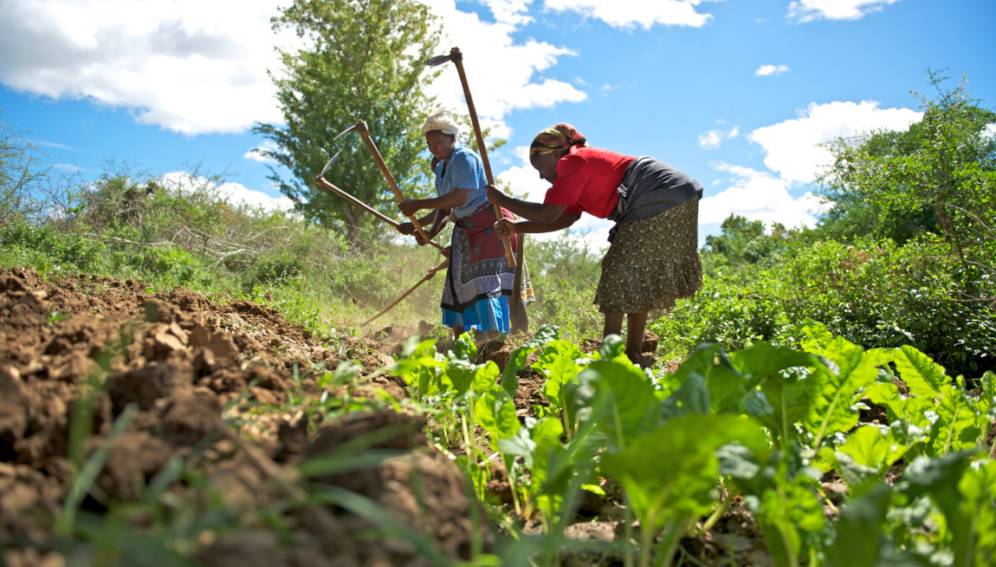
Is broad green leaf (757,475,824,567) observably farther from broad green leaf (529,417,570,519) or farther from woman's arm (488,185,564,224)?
woman's arm (488,185,564,224)

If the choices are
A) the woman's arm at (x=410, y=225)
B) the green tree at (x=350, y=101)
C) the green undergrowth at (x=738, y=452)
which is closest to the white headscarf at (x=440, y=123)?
the woman's arm at (x=410, y=225)

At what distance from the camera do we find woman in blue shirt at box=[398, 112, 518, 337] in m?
4.75

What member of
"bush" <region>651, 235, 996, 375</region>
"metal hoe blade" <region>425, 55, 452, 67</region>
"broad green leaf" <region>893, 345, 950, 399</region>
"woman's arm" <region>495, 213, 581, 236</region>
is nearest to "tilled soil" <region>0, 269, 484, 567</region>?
"broad green leaf" <region>893, 345, 950, 399</region>

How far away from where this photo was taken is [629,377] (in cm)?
155

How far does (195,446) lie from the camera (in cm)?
121

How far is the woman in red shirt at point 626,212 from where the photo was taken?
4.25m

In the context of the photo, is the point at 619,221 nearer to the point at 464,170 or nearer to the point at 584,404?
the point at 464,170

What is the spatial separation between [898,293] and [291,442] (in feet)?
19.4

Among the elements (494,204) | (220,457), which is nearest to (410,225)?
(494,204)

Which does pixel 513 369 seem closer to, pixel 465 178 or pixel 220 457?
pixel 220 457

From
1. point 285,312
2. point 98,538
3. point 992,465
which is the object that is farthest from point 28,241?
point 992,465

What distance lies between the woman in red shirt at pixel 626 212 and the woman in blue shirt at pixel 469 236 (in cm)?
29

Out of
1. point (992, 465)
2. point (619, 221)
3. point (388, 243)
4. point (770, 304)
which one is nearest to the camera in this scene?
point (992, 465)

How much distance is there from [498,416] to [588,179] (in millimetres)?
2497
